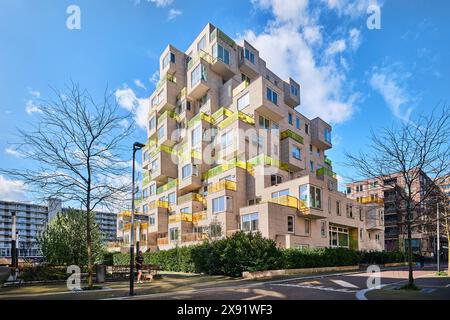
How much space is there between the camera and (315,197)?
33.3 metres

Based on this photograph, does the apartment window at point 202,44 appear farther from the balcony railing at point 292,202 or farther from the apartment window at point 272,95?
the balcony railing at point 292,202

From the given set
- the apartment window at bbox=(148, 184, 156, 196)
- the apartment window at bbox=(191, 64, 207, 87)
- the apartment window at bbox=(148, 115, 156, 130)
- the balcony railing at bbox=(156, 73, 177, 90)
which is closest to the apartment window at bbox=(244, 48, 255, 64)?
the apartment window at bbox=(191, 64, 207, 87)

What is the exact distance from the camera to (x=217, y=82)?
45938mm

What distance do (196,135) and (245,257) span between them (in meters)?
23.4

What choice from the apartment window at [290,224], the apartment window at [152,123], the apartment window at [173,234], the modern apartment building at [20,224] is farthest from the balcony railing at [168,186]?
the modern apartment building at [20,224]

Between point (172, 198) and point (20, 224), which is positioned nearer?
point (172, 198)

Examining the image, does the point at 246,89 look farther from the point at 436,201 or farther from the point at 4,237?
the point at 4,237

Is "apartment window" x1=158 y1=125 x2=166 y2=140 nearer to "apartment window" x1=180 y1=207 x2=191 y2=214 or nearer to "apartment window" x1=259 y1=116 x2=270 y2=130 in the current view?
"apartment window" x1=180 y1=207 x2=191 y2=214

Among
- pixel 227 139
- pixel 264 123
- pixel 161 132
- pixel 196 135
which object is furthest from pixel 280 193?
pixel 161 132

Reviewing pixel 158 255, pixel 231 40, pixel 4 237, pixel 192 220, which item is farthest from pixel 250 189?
pixel 4 237

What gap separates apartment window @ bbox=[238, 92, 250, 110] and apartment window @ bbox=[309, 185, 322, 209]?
1280 centimetres

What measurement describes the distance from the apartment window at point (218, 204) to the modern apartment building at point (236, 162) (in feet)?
0.33

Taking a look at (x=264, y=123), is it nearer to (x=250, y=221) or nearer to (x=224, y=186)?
(x=224, y=186)
